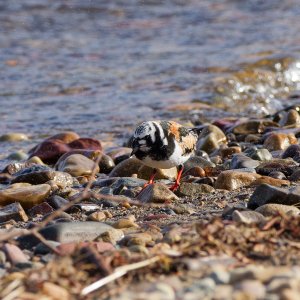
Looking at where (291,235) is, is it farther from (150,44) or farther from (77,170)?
(150,44)

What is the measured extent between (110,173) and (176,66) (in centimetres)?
604

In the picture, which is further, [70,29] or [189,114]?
[70,29]

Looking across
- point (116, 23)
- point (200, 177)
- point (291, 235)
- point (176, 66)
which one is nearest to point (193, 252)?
point (291, 235)

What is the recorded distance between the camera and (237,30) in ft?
50.6

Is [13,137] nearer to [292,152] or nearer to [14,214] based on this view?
[292,152]

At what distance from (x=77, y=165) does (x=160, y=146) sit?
3.98 feet

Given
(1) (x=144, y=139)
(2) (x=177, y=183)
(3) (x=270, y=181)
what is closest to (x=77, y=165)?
(1) (x=144, y=139)

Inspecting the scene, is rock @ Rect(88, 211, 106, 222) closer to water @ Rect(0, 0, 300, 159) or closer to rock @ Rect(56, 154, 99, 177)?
rock @ Rect(56, 154, 99, 177)

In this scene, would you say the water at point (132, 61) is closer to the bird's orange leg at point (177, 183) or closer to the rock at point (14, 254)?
the bird's orange leg at point (177, 183)

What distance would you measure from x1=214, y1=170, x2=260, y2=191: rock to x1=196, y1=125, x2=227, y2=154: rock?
5.87 ft

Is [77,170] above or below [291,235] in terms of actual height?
below

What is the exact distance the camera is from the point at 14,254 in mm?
3467

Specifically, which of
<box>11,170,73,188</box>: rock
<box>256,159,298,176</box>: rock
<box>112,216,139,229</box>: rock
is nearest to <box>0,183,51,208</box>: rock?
<box>11,170,73,188</box>: rock

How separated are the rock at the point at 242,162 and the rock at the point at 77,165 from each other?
1.18 metres
